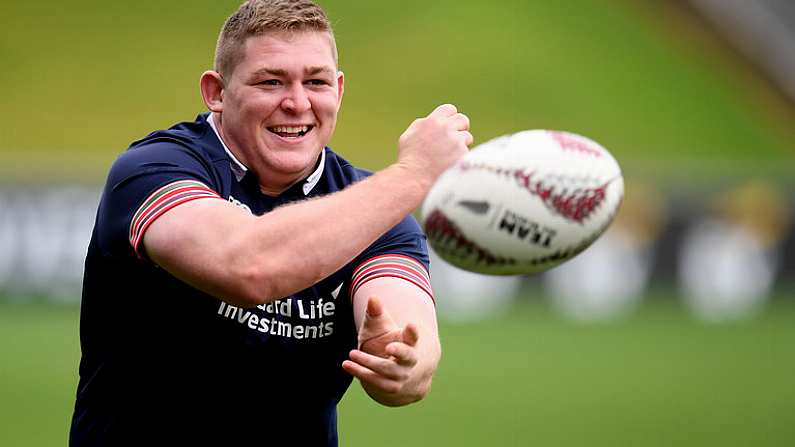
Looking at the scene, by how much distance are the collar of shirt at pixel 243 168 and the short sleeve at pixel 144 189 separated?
0.17m

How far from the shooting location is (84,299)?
4.26 meters

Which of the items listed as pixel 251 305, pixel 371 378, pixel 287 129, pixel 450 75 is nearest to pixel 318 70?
pixel 287 129

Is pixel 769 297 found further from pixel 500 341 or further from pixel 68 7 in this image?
pixel 68 7

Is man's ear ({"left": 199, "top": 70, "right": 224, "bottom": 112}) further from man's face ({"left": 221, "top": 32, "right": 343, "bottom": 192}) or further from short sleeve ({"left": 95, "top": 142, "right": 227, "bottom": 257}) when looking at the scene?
short sleeve ({"left": 95, "top": 142, "right": 227, "bottom": 257})

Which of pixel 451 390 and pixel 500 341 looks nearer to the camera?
pixel 451 390

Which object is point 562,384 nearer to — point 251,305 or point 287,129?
point 287,129

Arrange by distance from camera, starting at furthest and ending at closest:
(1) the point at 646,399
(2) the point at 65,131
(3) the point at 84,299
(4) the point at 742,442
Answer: (2) the point at 65,131 → (1) the point at 646,399 → (4) the point at 742,442 → (3) the point at 84,299

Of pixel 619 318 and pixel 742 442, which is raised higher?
A: pixel 619 318

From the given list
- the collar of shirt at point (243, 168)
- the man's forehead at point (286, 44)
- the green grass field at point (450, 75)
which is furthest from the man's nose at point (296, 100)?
the green grass field at point (450, 75)

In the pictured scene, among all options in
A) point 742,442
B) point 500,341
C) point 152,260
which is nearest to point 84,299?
point 152,260

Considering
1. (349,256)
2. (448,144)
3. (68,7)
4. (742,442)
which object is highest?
(68,7)

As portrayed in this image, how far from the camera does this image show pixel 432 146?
12.3 feet

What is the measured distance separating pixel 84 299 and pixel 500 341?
25.5ft

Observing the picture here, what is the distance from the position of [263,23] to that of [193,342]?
1.12 meters
